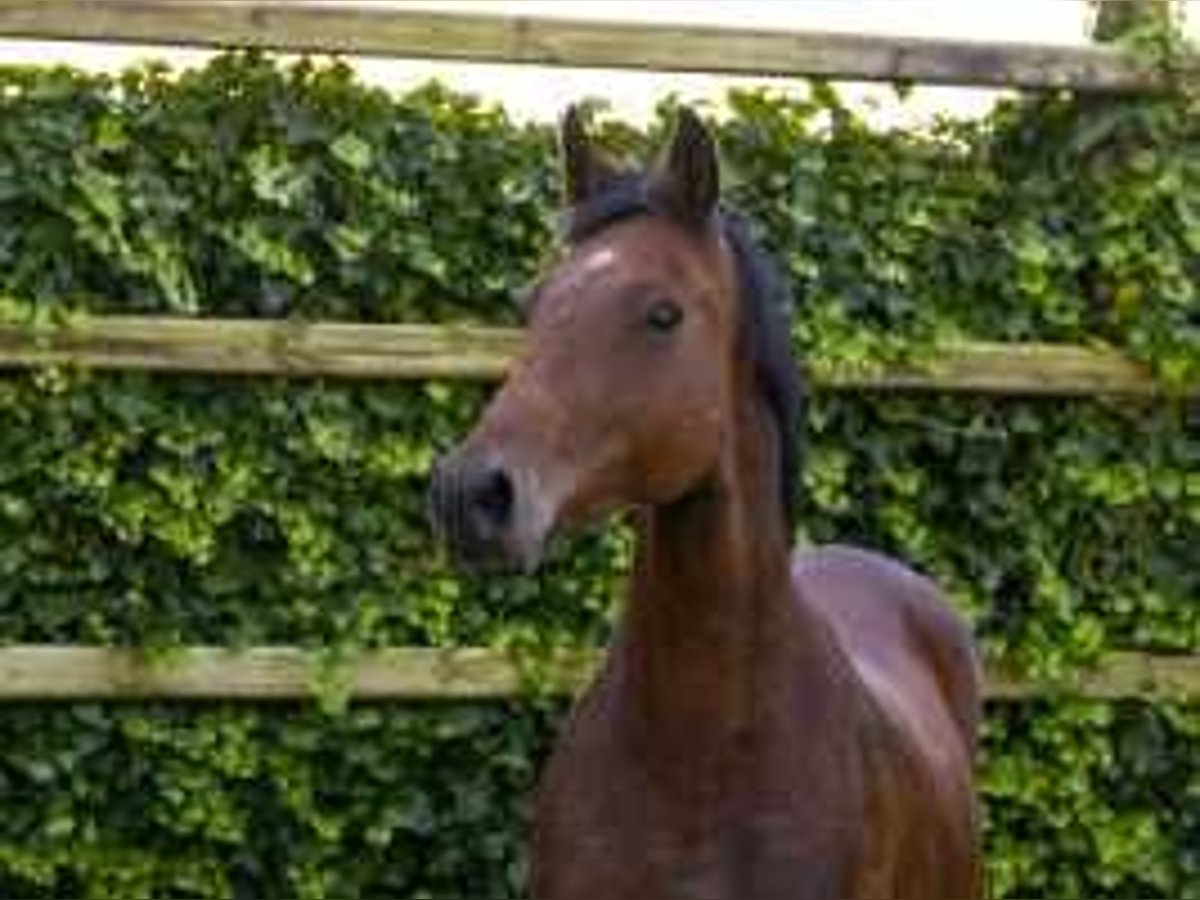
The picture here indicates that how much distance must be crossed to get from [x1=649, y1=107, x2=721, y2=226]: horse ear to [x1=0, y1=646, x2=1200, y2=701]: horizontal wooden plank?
202 centimetres

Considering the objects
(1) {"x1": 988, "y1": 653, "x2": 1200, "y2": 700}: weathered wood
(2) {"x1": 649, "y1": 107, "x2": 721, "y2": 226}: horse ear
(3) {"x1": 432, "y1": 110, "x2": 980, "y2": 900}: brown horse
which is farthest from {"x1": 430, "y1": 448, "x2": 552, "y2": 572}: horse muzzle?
(1) {"x1": 988, "y1": 653, "x2": 1200, "y2": 700}: weathered wood

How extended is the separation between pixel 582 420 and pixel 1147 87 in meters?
2.96

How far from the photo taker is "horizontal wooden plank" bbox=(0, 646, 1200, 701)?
5.95m

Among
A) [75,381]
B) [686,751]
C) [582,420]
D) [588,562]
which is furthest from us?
[588,562]

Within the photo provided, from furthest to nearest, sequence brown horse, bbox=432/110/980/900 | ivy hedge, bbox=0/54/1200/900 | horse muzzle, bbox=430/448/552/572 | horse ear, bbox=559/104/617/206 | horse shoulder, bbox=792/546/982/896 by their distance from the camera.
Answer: ivy hedge, bbox=0/54/1200/900
horse shoulder, bbox=792/546/982/896
horse ear, bbox=559/104/617/206
brown horse, bbox=432/110/980/900
horse muzzle, bbox=430/448/552/572

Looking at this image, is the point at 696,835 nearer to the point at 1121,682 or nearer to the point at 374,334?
the point at 374,334

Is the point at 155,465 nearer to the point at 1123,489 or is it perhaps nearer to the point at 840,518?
the point at 840,518

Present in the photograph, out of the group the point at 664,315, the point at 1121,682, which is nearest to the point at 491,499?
the point at 664,315

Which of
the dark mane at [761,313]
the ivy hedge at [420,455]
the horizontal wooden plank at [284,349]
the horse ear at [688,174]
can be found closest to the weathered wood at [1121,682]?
the ivy hedge at [420,455]

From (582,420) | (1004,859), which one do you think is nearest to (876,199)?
(1004,859)

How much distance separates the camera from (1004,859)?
668cm

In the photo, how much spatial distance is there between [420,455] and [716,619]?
72.4 inches

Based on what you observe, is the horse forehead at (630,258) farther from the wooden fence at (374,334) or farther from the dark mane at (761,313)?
the wooden fence at (374,334)

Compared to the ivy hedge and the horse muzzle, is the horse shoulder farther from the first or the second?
the horse muzzle
